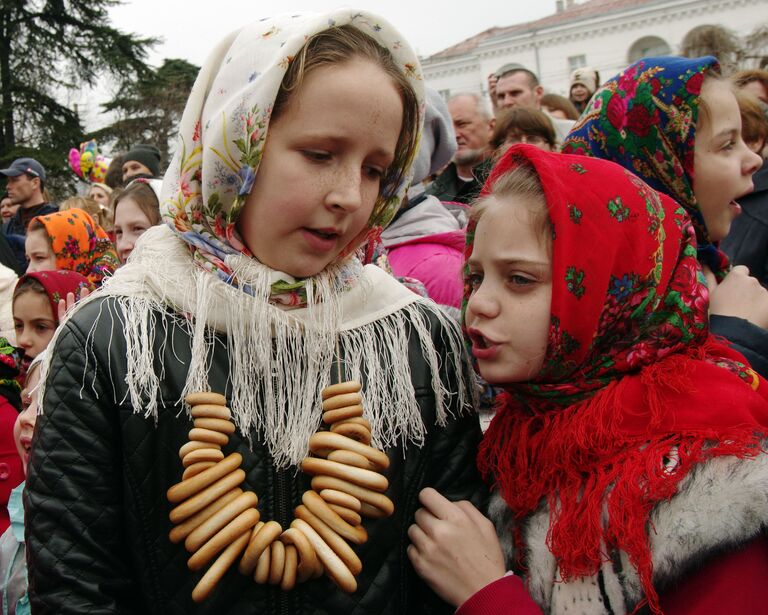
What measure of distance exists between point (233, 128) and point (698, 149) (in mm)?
1259

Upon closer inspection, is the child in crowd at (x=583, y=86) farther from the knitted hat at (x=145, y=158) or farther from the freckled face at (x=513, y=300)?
the freckled face at (x=513, y=300)

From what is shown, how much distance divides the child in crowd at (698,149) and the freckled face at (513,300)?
Result: 0.62 meters

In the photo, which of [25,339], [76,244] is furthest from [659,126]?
[76,244]

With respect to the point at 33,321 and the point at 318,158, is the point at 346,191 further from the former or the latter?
the point at 33,321

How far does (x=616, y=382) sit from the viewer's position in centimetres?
152

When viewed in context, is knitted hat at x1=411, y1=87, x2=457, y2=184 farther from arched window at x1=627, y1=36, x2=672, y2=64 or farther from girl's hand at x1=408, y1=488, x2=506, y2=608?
arched window at x1=627, y1=36, x2=672, y2=64

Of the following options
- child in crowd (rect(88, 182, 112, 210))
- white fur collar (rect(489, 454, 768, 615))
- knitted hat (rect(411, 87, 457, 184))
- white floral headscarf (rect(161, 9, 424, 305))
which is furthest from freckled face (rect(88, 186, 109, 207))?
white fur collar (rect(489, 454, 768, 615))

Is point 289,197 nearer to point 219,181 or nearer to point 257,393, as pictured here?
point 219,181

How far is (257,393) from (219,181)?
439mm

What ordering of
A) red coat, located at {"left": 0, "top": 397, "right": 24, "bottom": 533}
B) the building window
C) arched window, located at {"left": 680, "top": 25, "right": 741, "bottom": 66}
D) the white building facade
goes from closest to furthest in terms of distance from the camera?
red coat, located at {"left": 0, "top": 397, "right": 24, "bottom": 533}
arched window, located at {"left": 680, "top": 25, "right": 741, "bottom": 66}
the white building facade
the building window

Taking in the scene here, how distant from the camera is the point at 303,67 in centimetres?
138

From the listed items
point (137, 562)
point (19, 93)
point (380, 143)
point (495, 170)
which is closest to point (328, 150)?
point (380, 143)

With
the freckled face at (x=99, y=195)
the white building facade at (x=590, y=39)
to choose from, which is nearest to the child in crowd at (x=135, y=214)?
the freckled face at (x=99, y=195)

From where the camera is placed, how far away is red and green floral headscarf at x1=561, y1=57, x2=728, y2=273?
74.0 inches
